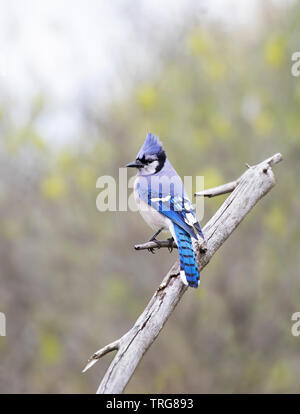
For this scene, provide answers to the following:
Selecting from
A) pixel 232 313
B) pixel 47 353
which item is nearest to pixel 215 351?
pixel 232 313

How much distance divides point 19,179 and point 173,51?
3.63m

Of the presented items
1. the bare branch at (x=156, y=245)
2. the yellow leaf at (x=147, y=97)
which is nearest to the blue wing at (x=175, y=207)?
the bare branch at (x=156, y=245)

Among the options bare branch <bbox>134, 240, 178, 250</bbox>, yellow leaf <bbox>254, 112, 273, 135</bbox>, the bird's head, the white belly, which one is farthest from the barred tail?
yellow leaf <bbox>254, 112, 273, 135</bbox>

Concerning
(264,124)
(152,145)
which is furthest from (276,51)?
(152,145)

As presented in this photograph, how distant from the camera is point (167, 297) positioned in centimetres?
428

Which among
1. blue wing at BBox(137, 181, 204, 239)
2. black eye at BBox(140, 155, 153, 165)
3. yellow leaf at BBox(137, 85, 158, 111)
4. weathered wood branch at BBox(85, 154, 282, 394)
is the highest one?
yellow leaf at BBox(137, 85, 158, 111)

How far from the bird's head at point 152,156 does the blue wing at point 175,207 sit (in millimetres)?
217

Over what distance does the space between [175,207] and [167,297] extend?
116 centimetres

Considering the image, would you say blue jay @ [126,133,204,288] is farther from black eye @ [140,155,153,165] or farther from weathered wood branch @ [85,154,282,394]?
weathered wood branch @ [85,154,282,394]

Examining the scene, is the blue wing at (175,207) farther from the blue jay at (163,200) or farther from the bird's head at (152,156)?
the bird's head at (152,156)

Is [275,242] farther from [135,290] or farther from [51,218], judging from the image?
[51,218]

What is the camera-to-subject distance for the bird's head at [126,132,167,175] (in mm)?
5793

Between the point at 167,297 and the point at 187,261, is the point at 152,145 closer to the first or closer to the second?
the point at 187,261

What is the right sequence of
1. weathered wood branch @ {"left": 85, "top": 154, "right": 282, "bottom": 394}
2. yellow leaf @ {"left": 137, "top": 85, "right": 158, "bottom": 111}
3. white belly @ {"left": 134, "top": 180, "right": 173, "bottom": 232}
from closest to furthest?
weathered wood branch @ {"left": 85, "top": 154, "right": 282, "bottom": 394}, white belly @ {"left": 134, "top": 180, "right": 173, "bottom": 232}, yellow leaf @ {"left": 137, "top": 85, "right": 158, "bottom": 111}
